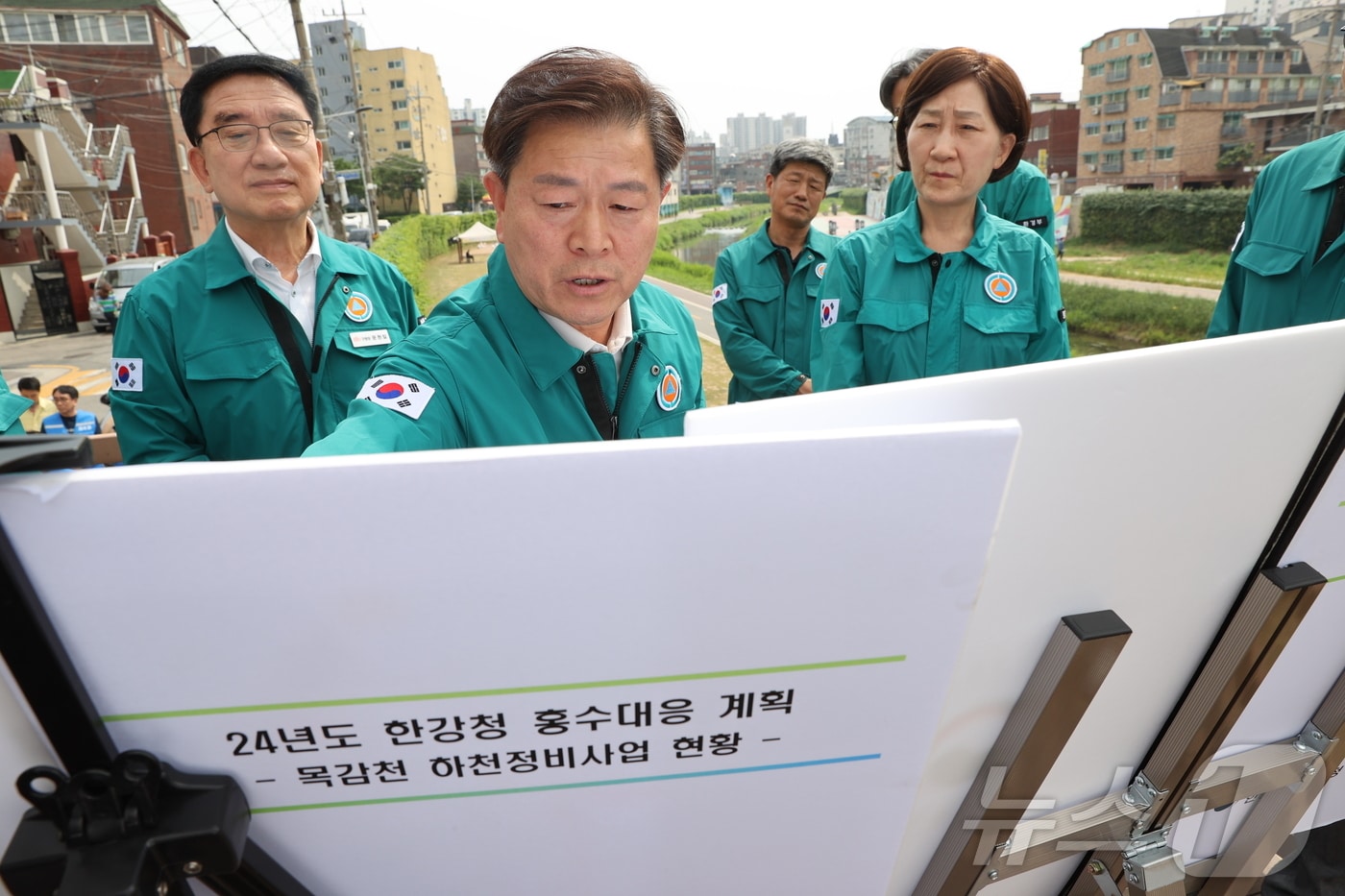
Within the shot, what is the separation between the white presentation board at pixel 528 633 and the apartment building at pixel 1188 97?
24.4 meters

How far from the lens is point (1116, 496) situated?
85 cm

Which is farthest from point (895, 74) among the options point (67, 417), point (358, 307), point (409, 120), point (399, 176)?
point (409, 120)

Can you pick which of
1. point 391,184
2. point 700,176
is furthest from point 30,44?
point 700,176

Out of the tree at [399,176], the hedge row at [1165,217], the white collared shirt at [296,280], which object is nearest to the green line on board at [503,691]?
the white collared shirt at [296,280]

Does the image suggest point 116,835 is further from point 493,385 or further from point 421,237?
point 421,237

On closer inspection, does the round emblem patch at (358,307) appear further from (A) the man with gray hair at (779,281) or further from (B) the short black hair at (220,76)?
(A) the man with gray hair at (779,281)

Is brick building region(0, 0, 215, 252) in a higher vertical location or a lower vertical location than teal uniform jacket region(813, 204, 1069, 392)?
higher

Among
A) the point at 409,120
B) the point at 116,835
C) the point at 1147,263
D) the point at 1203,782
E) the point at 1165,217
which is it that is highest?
the point at 409,120

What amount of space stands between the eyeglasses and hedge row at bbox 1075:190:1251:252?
72.3ft

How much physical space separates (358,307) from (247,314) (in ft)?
0.87

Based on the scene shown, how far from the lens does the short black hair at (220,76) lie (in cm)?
204

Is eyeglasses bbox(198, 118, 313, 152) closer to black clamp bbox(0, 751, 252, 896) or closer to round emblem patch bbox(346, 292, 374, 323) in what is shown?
round emblem patch bbox(346, 292, 374, 323)


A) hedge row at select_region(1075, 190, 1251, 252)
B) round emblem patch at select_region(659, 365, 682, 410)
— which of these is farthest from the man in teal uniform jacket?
hedge row at select_region(1075, 190, 1251, 252)

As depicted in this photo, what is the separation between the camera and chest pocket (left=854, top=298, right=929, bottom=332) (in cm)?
198
